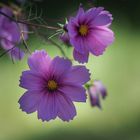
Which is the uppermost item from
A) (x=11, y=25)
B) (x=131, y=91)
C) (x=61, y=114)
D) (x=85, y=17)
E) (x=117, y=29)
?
(x=117, y=29)

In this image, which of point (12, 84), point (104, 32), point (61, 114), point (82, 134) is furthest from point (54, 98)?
point (12, 84)

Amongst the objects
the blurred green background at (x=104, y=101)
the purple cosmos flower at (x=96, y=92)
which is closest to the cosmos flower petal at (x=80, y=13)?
the purple cosmos flower at (x=96, y=92)

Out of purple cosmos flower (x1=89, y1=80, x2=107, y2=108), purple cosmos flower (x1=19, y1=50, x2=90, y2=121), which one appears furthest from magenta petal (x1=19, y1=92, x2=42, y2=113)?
purple cosmos flower (x1=89, y1=80, x2=107, y2=108)

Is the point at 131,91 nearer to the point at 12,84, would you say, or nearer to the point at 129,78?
the point at 129,78

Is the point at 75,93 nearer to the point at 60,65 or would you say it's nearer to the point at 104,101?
the point at 60,65

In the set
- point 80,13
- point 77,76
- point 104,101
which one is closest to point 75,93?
point 77,76

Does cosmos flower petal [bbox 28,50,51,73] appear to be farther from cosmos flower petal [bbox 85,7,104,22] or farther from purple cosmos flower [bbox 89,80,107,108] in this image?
purple cosmos flower [bbox 89,80,107,108]

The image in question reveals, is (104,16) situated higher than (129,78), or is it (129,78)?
(129,78)
